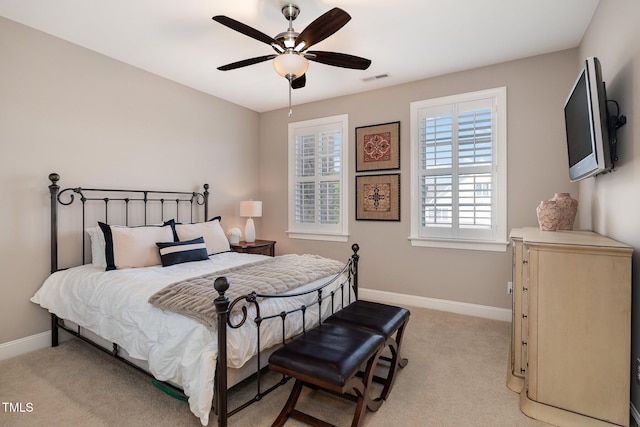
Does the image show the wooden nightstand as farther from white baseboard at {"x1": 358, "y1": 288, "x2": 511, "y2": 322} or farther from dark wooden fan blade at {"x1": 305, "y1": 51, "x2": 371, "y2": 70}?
dark wooden fan blade at {"x1": 305, "y1": 51, "x2": 371, "y2": 70}

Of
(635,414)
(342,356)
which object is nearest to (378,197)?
(342,356)

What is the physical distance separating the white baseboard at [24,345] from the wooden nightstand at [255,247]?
1.95 m

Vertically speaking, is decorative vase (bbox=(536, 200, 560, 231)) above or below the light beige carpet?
above

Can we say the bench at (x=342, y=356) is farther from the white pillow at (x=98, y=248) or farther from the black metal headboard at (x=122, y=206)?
the black metal headboard at (x=122, y=206)

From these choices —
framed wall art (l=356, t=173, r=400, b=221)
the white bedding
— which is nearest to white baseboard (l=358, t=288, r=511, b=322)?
framed wall art (l=356, t=173, r=400, b=221)

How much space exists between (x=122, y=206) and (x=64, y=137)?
2.66 ft

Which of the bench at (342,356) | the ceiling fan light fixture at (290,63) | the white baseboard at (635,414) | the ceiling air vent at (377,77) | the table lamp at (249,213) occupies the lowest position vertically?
the white baseboard at (635,414)

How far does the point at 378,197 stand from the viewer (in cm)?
411

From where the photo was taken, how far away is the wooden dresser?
163 centimetres

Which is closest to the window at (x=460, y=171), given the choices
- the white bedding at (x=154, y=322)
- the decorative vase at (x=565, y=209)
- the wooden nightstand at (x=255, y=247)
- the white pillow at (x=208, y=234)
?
the decorative vase at (x=565, y=209)

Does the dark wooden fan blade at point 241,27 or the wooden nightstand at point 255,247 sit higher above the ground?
the dark wooden fan blade at point 241,27

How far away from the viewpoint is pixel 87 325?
2404 millimetres

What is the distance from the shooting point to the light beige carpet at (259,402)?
1.85 meters

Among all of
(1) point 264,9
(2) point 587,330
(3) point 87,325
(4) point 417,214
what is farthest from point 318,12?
(3) point 87,325
